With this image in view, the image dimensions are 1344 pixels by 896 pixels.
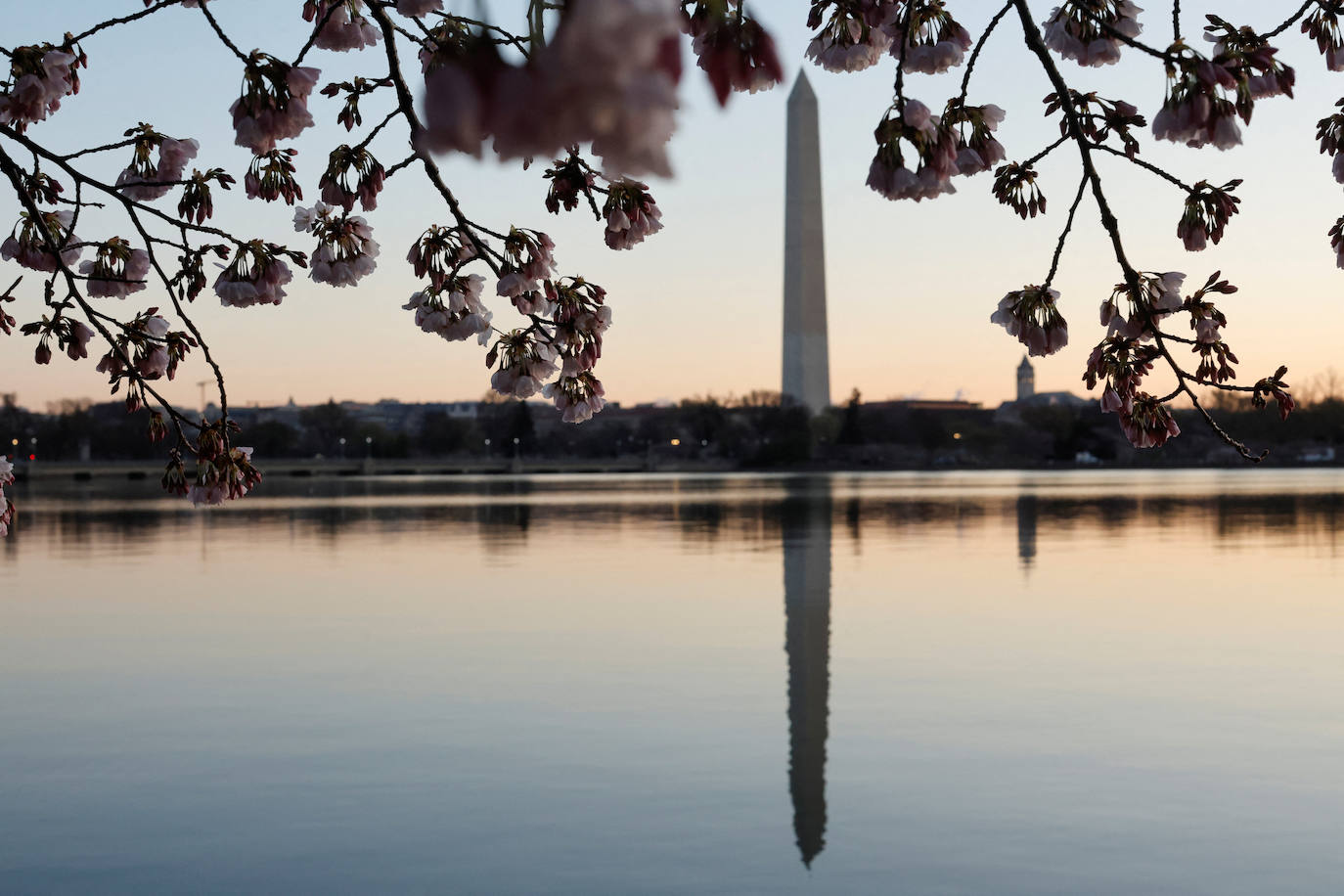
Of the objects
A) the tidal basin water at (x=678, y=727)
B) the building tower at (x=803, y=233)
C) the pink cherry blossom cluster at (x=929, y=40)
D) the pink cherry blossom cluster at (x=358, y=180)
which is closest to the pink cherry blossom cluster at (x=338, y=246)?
the pink cherry blossom cluster at (x=358, y=180)

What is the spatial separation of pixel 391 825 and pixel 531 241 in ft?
26.5

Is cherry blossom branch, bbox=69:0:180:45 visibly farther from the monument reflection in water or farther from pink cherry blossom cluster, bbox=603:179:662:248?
the monument reflection in water

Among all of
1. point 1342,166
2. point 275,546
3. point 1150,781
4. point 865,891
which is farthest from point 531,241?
point 275,546

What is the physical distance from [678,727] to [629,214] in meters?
12.0

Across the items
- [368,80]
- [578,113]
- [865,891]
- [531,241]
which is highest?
[368,80]

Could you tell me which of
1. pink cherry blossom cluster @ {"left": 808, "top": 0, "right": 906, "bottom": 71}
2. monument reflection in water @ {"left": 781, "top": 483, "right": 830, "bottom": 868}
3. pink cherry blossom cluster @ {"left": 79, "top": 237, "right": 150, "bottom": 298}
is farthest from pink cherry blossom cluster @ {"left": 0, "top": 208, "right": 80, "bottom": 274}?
monument reflection in water @ {"left": 781, "top": 483, "right": 830, "bottom": 868}

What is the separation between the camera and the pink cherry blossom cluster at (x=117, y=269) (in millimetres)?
6617

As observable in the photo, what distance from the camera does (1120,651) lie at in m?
23.0

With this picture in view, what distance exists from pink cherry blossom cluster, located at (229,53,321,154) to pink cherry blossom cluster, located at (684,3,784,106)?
259 cm

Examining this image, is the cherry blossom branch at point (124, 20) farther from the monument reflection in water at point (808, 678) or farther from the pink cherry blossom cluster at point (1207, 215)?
the monument reflection in water at point (808, 678)

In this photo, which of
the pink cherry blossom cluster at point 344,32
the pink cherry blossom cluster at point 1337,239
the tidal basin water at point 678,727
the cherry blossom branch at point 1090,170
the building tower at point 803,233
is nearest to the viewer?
the cherry blossom branch at point 1090,170

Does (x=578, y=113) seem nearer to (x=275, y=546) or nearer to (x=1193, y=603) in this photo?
(x=1193, y=603)

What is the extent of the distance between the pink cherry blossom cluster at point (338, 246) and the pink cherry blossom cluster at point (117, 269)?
2.74ft

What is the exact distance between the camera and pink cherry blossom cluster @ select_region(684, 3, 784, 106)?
2.15m
